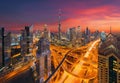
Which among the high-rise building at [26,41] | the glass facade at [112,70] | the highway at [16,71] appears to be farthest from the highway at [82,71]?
the high-rise building at [26,41]

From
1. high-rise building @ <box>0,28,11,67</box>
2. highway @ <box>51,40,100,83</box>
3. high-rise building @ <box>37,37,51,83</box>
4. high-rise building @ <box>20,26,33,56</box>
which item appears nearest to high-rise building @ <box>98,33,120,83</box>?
highway @ <box>51,40,100,83</box>

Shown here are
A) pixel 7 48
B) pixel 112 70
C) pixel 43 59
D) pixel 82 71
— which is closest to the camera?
pixel 112 70

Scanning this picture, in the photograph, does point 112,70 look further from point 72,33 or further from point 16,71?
point 72,33

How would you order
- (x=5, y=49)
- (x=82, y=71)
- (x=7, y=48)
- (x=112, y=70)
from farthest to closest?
(x=7, y=48)
(x=5, y=49)
(x=82, y=71)
(x=112, y=70)

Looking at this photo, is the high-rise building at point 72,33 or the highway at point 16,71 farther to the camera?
the high-rise building at point 72,33

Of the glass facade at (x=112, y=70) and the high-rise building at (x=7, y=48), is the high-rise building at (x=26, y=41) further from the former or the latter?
the glass facade at (x=112, y=70)

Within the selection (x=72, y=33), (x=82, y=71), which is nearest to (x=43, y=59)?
(x=82, y=71)

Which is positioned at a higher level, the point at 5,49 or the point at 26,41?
the point at 26,41

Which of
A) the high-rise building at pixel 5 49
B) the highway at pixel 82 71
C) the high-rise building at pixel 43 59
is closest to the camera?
the highway at pixel 82 71

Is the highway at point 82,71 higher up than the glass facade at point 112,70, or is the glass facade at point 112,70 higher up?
the glass facade at point 112,70

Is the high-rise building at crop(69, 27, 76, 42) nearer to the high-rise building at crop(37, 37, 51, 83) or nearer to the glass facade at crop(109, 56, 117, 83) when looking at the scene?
the high-rise building at crop(37, 37, 51, 83)
